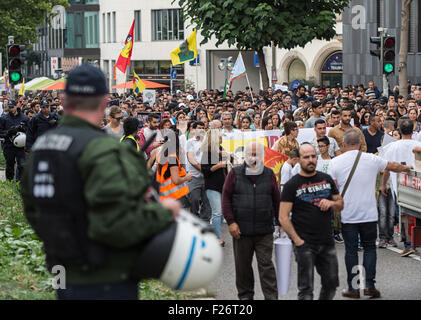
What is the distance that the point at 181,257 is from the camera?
13.9ft

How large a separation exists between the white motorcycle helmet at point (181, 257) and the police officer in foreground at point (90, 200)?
0.06 metres

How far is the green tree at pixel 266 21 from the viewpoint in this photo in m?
29.0

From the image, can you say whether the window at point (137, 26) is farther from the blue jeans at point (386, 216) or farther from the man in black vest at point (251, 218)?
the man in black vest at point (251, 218)

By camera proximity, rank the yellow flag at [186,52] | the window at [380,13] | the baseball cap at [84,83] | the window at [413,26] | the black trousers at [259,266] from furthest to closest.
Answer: the window at [380,13] < the window at [413,26] < the yellow flag at [186,52] < the black trousers at [259,266] < the baseball cap at [84,83]

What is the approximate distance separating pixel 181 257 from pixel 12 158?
15.1 m

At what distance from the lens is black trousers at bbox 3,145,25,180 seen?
18.4 metres

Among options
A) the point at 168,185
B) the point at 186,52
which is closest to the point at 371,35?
the point at 186,52

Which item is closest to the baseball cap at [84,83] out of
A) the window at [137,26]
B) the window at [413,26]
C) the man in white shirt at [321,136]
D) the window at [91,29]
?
the man in white shirt at [321,136]

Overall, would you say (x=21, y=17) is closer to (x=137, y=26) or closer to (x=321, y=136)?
(x=137, y=26)

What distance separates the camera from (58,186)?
420 centimetres

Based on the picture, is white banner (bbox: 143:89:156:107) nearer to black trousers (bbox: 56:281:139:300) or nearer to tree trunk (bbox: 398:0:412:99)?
tree trunk (bbox: 398:0:412:99)
